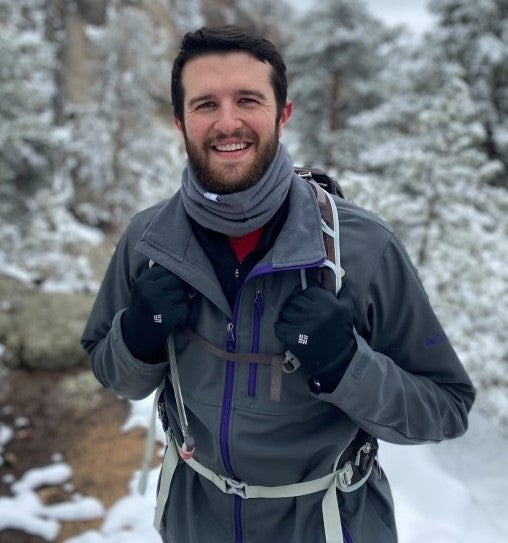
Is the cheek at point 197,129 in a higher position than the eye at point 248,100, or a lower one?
lower

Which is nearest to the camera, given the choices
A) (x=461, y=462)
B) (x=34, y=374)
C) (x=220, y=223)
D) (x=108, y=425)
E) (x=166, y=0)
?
(x=220, y=223)

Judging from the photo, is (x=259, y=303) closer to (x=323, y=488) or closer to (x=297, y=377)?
(x=297, y=377)

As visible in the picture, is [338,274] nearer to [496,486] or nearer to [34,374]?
[496,486]

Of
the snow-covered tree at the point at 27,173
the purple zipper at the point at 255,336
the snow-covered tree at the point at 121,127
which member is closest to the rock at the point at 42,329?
the snow-covered tree at the point at 27,173

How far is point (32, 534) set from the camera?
515cm

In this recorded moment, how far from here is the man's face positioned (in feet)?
6.69

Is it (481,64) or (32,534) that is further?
(481,64)

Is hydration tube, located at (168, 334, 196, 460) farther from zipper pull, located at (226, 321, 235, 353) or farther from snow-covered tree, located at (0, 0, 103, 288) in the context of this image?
snow-covered tree, located at (0, 0, 103, 288)

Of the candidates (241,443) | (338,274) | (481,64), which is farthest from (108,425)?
(481,64)

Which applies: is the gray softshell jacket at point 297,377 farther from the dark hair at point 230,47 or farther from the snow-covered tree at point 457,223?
the snow-covered tree at point 457,223

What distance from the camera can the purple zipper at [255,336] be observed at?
78.0 inches

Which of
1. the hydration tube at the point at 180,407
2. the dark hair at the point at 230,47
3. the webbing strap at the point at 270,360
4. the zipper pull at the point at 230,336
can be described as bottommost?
the hydration tube at the point at 180,407

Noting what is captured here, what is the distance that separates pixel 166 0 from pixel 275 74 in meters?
45.5

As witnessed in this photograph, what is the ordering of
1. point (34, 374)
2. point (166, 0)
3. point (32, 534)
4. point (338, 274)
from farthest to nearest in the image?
point (166, 0) → point (34, 374) → point (32, 534) → point (338, 274)
